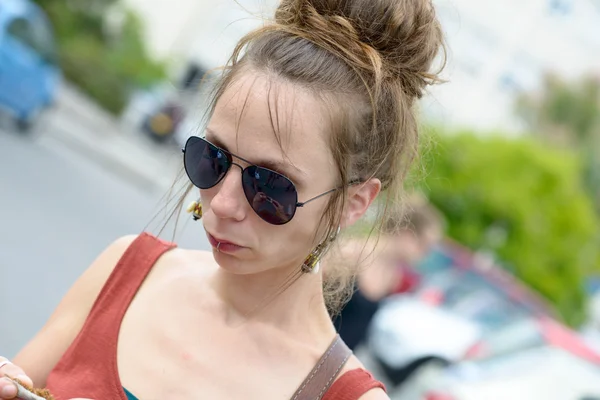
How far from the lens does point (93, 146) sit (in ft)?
51.9

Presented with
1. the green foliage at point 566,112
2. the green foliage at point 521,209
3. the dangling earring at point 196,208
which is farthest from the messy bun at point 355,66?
the green foliage at point 566,112

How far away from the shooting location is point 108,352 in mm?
1964

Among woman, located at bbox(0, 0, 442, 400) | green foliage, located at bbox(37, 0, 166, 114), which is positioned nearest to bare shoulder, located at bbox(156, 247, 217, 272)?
woman, located at bbox(0, 0, 442, 400)

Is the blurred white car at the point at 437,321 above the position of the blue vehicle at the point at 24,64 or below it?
above

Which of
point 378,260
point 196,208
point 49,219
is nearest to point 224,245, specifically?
point 196,208

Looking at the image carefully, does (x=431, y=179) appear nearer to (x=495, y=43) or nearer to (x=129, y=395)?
(x=129, y=395)

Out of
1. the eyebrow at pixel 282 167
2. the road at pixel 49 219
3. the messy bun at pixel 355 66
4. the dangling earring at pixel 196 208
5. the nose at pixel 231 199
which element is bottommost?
the road at pixel 49 219

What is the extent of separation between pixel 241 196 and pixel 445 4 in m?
1.15

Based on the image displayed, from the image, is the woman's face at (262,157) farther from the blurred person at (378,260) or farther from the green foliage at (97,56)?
the green foliage at (97,56)

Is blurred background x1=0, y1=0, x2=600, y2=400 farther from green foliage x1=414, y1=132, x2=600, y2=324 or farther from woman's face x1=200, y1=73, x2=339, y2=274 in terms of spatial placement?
woman's face x1=200, y1=73, x2=339, y2=274

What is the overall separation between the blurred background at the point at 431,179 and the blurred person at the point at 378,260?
0.02m

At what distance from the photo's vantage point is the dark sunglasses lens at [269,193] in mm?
1872

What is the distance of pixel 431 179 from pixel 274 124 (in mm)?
11176

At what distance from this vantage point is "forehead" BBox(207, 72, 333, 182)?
6.07 feet
